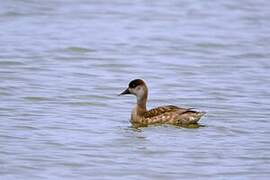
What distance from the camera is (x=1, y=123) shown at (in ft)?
48.9

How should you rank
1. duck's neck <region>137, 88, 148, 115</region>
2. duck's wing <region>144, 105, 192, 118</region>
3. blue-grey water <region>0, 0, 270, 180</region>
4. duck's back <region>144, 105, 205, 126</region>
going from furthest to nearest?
duck's neck <region>137, 88, 148, 115</region>
duck's wing <region>144, 105, 192, 118</region>
duck's back <region>144, 105, 205, 126</region>
blue-grey water <region>0, 0, 270, 180</region>

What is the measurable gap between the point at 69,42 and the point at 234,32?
14.7 ft

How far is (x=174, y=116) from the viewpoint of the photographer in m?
15.2

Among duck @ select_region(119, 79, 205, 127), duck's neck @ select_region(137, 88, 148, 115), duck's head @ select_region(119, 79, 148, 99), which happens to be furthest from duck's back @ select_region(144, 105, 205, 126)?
duck's head @ select_region(119, 79, 148, 99)

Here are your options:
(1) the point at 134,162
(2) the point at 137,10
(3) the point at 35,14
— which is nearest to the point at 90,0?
(2) the point at 137,10

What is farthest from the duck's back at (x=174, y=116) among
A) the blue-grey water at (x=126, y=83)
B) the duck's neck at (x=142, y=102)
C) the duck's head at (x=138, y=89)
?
the duck's head at (x=138, y=89)

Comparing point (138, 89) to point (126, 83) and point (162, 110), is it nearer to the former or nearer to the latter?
point (162, 110)

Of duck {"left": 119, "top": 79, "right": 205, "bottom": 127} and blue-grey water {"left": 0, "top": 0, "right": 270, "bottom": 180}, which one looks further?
duck {"left": 119, "top": 79, "right": 205, "bottom": 127}

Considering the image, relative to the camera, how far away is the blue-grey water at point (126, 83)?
1289 centimetres

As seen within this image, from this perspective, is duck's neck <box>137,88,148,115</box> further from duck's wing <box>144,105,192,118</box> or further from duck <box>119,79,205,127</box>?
duck's wing <box>144,105,192,118</box>

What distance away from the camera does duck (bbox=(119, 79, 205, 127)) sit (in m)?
15.2

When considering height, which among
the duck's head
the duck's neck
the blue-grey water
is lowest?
the blue-grey water

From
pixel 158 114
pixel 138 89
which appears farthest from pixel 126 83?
pixel 158 114

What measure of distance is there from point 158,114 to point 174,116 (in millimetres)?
258
